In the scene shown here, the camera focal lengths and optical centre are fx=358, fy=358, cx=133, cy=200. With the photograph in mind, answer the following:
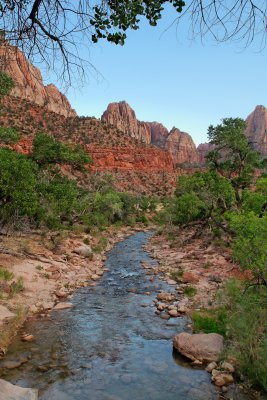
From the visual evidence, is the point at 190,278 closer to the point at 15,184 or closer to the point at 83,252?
the point at 83,252

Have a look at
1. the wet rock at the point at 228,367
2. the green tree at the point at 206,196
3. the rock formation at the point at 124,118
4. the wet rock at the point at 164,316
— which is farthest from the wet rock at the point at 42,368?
the rock formation at the point at 124,118

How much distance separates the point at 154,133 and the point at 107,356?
155m

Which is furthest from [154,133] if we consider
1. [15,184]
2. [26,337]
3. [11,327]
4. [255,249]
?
[26,337]

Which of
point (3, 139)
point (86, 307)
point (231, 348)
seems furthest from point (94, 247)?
point (231, 348)

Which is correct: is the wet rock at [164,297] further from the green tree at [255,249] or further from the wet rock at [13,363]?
the wet rock at [13,363]

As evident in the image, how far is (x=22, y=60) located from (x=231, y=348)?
691cm

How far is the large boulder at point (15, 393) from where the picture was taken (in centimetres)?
577

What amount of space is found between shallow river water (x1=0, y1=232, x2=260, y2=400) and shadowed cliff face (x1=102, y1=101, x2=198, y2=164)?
129695 mm

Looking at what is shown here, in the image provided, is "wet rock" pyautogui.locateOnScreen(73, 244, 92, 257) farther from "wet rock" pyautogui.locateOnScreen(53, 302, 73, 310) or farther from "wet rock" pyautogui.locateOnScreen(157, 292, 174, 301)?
"wet rock" pyautogui.locateOnScreen(53, 302, 73, 310)

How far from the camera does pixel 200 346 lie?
27.3 ft

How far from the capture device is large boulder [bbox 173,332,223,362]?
26.5 ft

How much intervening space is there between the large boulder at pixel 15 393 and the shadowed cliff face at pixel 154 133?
441 feet

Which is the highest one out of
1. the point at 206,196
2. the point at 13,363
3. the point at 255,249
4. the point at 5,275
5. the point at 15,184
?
the point at 206,196

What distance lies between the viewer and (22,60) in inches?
130
